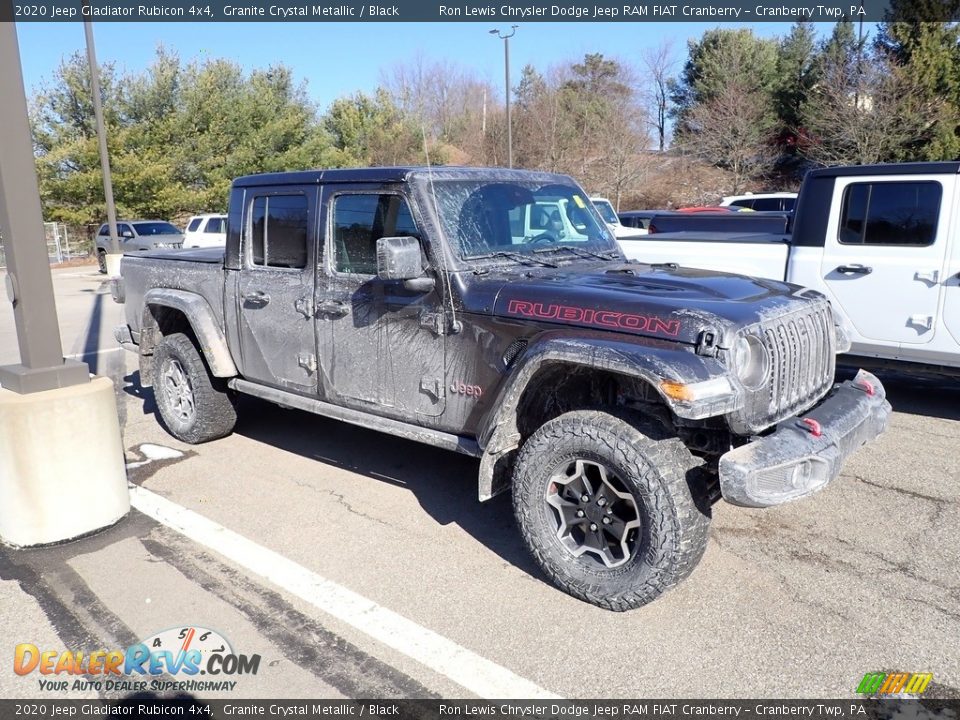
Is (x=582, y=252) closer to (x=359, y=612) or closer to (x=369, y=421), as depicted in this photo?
(x=369, y=421)

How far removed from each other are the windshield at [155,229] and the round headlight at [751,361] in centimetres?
2330

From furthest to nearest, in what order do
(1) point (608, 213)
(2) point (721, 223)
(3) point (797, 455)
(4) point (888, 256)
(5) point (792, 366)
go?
(1) point (608, 213), (2) point (721, 223), (4) point (888, 256), (5) point (792, 366), (3) point (797, 455)

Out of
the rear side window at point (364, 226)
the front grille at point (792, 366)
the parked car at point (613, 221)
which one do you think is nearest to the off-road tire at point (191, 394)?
the rear side window at point (364, 226)

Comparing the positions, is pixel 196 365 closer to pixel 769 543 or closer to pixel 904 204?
pixel 769 543

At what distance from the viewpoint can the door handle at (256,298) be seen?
A: 5.10 meters

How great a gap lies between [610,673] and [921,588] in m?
1.71

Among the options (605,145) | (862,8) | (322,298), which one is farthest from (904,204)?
(862,8)

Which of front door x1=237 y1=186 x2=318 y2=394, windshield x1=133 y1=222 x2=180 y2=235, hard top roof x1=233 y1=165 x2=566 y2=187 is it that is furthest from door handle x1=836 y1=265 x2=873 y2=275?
windshield x1=133 y1=222 x2=180 y2=235

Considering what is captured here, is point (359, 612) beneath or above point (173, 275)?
beneath

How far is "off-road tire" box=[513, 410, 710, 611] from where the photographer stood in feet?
10.7

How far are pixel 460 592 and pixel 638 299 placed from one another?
1.65 m

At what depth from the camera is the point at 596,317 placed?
3.49 metres


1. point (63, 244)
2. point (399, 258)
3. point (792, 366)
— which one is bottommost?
point (63, 244)

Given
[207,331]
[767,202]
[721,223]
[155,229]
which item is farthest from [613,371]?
[155,229]
